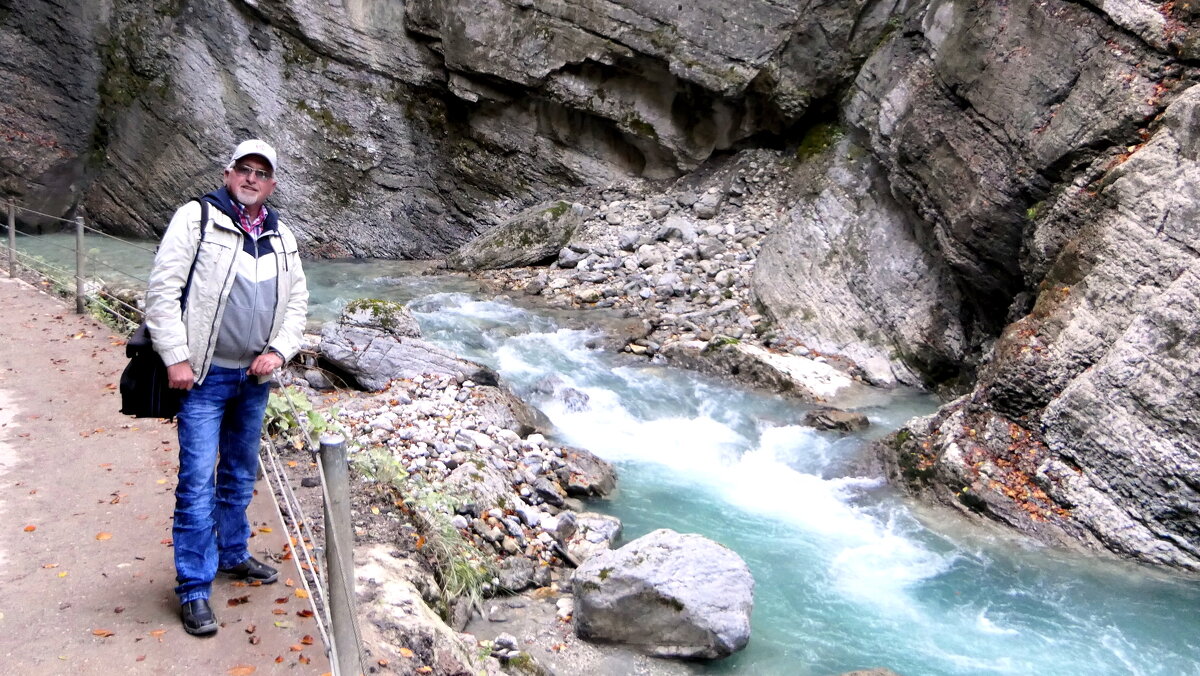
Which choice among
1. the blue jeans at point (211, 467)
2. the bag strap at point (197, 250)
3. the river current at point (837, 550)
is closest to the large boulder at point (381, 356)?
the river current at point (837, 550)

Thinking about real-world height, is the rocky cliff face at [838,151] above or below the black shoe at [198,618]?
above

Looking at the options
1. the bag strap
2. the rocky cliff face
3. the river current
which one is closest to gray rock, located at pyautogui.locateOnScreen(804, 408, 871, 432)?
the river current

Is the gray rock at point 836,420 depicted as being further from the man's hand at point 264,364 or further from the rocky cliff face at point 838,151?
the man's hand at point 264,364

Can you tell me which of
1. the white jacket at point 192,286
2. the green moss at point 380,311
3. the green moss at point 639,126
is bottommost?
the green moss at point 380,311

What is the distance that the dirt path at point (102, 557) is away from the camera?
3.70 m

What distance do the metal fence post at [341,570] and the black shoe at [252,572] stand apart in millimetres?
1062

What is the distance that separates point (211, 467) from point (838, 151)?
1406 cm

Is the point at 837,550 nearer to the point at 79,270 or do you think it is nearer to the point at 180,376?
the point at 180,376

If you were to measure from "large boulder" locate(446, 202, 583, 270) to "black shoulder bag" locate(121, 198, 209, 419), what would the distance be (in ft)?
46.9

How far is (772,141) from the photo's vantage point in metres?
18.8

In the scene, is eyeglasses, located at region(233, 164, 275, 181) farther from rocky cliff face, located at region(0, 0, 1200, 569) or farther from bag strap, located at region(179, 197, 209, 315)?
rocky cliff face, located at region(0, 0, 1200, 569)

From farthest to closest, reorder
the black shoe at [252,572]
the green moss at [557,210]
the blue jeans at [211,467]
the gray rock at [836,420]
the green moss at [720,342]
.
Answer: the green moss at [557,210] < the green moss at [720,342] < the gray rock at [836,420] < the black shoe at [252,572] < the blue jeans at [211,467]

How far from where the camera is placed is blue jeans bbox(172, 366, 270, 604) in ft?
12.3

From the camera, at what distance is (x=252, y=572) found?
4262mm
